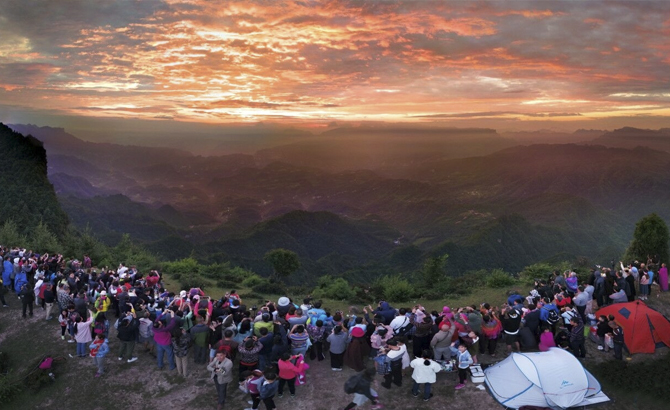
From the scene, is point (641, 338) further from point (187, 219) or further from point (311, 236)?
point (187, 219)

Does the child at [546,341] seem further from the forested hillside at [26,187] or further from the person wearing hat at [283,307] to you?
the forested hillside at [26,187]

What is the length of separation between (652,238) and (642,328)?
12.6 meters

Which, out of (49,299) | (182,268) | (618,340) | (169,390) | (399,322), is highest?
(399,322)

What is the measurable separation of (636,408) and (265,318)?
10.5m

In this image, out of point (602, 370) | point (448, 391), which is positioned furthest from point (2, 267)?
point (602, 370)

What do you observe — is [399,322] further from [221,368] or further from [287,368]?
[221,368]

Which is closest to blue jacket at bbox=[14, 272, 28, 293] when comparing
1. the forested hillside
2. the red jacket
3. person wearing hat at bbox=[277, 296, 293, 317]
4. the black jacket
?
the black jacket

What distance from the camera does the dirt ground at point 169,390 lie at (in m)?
11.1

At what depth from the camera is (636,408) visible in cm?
1100

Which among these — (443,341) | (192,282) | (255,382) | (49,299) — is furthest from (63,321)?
(443,341)

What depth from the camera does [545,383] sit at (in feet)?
35.1

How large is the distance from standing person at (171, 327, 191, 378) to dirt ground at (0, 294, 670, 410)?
0.98ft

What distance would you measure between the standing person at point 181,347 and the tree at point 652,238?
79.7ft

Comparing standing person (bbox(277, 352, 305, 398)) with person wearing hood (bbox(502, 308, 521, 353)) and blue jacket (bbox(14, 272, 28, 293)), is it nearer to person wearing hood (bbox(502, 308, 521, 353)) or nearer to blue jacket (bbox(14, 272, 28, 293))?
person wearing hood (bbox(502, 308, 521, 353))
